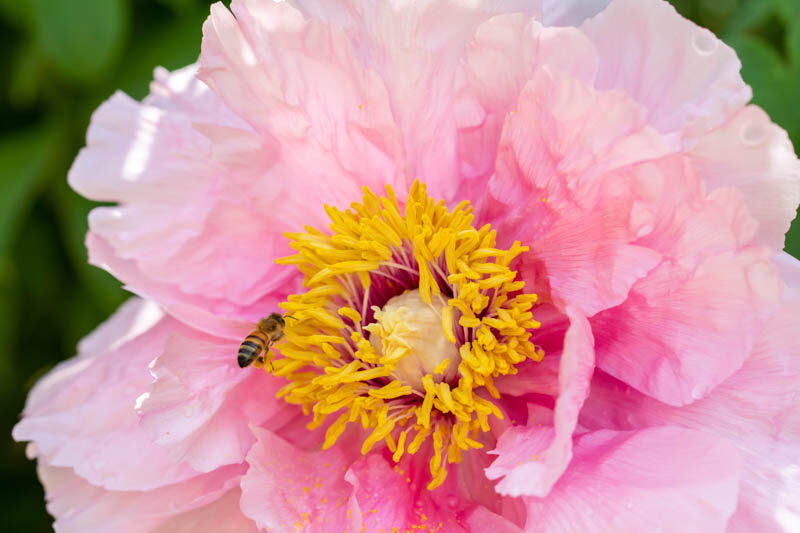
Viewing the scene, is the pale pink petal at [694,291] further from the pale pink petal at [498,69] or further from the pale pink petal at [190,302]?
the pale pink petal at [190,302]

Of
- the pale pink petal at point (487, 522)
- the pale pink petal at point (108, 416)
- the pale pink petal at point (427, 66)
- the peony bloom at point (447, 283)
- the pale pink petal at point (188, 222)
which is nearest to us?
the peony bloom at point (447, 283)

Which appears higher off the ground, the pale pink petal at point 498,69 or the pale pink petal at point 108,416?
the pale pink petal at point 498,69

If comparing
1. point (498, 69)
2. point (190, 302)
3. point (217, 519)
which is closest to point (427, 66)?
point (498, 69)

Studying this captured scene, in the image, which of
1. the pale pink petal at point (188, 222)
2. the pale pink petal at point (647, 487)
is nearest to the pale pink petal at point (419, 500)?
the pale pink petal at point (647, 487)

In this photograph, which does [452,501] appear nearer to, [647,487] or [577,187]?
[647,487]

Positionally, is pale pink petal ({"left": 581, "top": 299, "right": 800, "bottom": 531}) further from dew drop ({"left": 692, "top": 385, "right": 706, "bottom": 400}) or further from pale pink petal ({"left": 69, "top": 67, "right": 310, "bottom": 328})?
pale pink petal ({"left": 69, "top": 67, "right": 310, "bottom": 328})

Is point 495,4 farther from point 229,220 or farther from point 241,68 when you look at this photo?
point 229,220

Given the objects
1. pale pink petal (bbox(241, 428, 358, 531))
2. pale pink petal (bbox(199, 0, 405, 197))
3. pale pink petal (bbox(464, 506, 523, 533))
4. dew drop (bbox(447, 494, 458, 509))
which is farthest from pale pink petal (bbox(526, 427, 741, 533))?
pale pink petal (bbox(199, 0, 405, 197))
